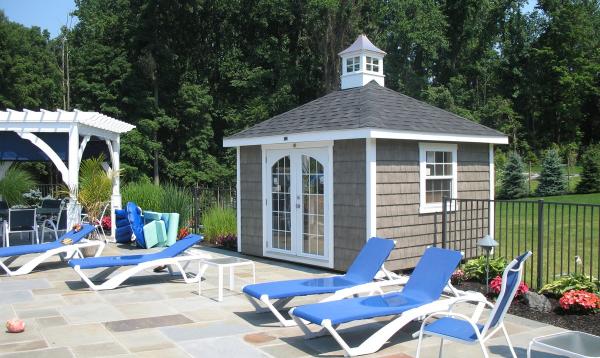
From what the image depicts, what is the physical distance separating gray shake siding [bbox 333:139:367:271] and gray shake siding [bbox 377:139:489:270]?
0.27 meters

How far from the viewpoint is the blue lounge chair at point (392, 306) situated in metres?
5.16

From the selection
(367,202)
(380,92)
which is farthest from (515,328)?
(380,92)

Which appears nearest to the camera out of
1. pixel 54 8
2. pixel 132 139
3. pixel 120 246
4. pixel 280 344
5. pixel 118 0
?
pixel 280 344

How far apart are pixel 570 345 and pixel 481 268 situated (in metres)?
4.26

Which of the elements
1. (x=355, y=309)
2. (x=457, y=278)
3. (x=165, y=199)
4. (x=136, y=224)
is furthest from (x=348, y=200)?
(x=165, y=199)

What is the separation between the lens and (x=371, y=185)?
8.90 meters

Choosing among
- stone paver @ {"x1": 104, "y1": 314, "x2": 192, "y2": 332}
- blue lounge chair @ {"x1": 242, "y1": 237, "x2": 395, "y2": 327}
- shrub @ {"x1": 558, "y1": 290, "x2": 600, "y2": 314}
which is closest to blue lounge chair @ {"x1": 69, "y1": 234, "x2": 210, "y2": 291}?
stone paver @ {"x1": 104, "y1": 314, "x2": 192, "y2": 332}

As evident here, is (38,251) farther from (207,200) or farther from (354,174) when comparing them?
(207,200)

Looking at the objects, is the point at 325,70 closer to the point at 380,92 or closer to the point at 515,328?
the point at 380,92

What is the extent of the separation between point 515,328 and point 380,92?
614 centimetres

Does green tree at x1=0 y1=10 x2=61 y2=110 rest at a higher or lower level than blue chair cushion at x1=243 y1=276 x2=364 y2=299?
higher

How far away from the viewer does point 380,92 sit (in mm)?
11281

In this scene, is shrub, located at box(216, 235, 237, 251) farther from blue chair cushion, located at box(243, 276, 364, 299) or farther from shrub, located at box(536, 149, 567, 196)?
shrub, located at box(536, 149, 567, 196)

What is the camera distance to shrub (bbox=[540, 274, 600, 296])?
23.0ft
